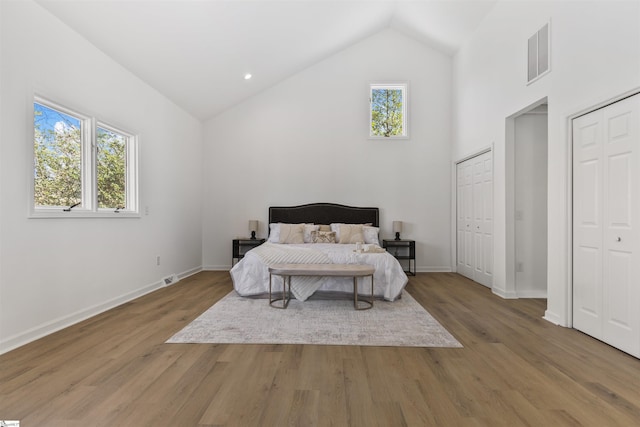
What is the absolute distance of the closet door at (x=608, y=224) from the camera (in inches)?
99.5

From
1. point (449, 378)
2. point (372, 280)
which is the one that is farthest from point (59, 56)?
point (449, 378)

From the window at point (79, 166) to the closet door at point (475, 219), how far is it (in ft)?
16.2

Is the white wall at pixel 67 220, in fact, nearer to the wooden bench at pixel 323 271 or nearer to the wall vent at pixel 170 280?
the wall vent at pixel 170 280

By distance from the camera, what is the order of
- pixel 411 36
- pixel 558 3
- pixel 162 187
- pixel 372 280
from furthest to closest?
pixel 411 36
pixel 162 187
pixel 372 280
pixel 558 3

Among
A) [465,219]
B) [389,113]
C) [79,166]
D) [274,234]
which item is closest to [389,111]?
[389,113]

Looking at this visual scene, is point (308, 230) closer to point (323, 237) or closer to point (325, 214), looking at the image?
point (323, 237)

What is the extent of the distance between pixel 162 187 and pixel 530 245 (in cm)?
526

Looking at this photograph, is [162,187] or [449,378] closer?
[449,378]

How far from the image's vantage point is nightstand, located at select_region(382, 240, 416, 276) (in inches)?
233

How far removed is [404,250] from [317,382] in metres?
4.47

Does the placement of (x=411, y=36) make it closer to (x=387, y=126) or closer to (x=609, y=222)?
(x=387, y=126)

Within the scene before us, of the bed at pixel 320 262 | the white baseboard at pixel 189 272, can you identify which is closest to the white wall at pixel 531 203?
the bed at pixel 320 262

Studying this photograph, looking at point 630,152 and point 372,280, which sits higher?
point 630,152

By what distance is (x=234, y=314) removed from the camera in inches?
138
